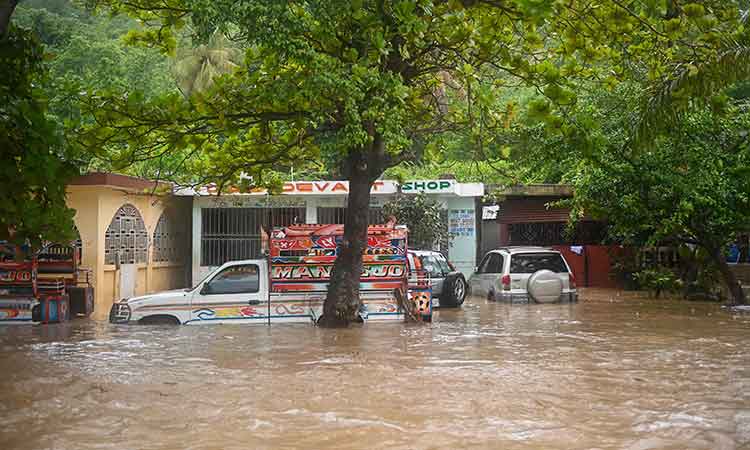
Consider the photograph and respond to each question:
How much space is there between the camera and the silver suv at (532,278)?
17891 mm

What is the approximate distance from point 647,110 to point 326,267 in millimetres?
5902

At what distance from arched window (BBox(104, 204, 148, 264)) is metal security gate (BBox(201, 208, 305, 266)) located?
256 cm

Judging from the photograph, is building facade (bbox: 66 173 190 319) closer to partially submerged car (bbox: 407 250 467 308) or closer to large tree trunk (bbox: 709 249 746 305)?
partially submerged car (bbox: 407 250 467 308)

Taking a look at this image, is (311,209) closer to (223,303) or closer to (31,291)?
(31,291)

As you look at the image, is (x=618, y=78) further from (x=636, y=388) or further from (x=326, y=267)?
(x=326, y=267)

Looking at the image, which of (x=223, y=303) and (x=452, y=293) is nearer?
(x=223, y=303)

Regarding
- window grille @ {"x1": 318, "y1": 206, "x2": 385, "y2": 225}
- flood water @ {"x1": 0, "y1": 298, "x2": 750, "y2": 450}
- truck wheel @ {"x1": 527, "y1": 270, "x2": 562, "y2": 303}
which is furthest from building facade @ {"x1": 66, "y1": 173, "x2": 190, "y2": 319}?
truck wheel @ {"x1": 527, "y1": 270, "x2": 562, "y2": 303}

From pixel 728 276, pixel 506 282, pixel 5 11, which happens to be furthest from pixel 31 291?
pixel 728 276

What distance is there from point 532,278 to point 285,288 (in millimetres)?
7214

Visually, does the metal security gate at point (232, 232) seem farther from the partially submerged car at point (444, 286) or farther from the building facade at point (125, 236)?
the partially submerged car at point (444, 286)

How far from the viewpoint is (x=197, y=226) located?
2252 centimetres

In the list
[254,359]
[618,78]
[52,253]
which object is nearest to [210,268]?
[52,253]

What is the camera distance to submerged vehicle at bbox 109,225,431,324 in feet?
41.8

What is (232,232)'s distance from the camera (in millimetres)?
23000
